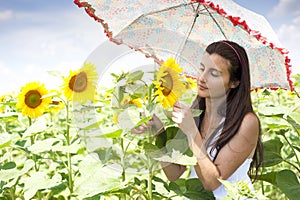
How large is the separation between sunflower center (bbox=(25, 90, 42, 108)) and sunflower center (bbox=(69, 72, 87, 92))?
1.01 ft

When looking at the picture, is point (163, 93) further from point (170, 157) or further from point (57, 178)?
point (57, 178)

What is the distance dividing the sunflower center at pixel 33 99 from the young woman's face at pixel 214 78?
0.78m

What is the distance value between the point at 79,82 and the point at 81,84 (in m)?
0.01

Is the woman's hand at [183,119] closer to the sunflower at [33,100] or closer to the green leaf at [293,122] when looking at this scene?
the green leaf at [293,122]

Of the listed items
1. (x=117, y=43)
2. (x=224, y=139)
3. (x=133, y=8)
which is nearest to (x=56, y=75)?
(x=117, y=43)

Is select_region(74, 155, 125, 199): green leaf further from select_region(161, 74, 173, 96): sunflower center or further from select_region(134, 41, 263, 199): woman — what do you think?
select_region(161, 74, 173, 96): sunflower center

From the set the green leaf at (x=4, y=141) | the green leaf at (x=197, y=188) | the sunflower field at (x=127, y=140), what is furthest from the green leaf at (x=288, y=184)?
the green leaf at (x=4, y=141)

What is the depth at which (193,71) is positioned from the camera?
2.56 m

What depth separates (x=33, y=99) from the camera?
89.0 inches

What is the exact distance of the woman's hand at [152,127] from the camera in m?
1.60

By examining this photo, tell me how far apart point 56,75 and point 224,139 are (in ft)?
2.34

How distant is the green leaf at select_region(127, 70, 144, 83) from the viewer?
4.89ft

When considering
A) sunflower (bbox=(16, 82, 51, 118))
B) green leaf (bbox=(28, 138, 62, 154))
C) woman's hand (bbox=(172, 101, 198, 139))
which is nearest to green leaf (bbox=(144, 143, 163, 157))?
woman's hand (bbox=(172, 101, 198, 139))

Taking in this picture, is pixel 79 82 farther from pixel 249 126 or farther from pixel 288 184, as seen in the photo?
pixel 288 184
